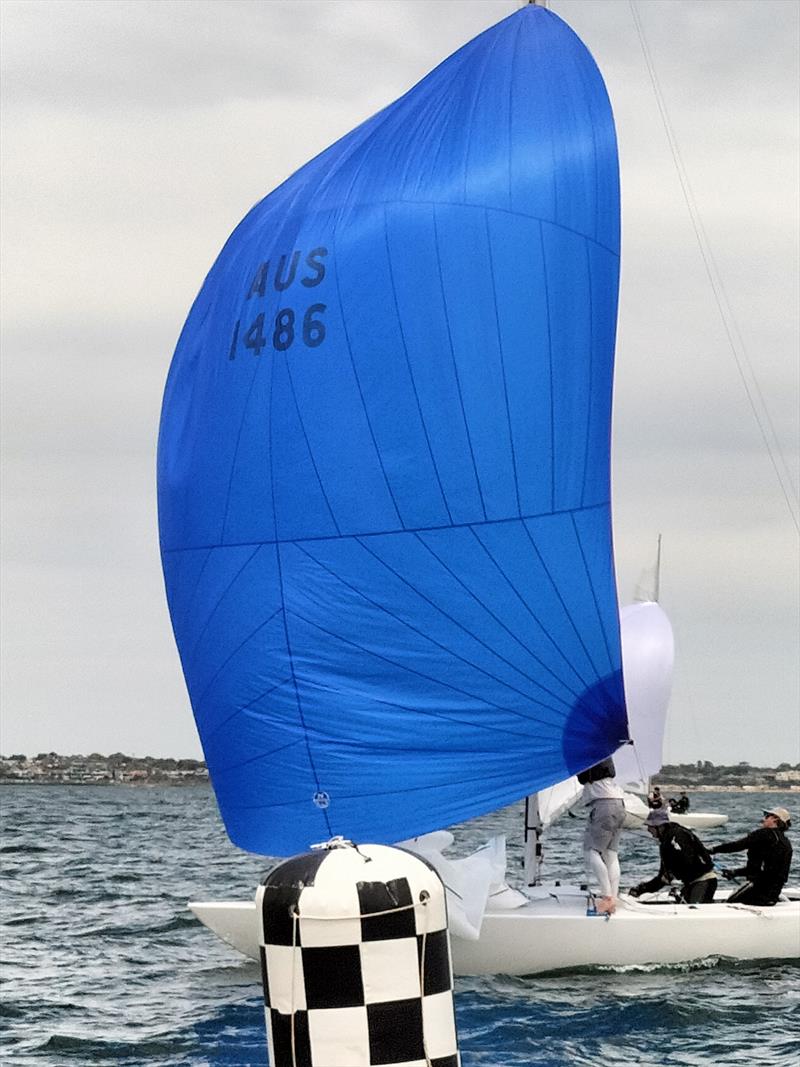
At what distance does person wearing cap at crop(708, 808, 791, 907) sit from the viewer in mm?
13250

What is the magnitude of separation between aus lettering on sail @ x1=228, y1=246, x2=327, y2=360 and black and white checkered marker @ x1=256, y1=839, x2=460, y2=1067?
7.17 meters

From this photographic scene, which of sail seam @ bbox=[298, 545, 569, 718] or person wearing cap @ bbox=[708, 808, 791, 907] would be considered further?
person wearing cap @ bbox=[708, 808, 791, 907]

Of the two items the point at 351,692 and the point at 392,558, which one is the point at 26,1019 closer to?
the point at 351,692

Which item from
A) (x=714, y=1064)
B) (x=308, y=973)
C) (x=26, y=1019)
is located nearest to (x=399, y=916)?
(x=308, y=973)

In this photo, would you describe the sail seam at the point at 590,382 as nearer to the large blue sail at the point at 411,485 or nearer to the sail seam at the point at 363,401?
the large blue sail at the point at 411,485

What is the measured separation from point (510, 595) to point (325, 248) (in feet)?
8.57

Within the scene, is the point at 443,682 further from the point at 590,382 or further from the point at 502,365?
the point at 590,382

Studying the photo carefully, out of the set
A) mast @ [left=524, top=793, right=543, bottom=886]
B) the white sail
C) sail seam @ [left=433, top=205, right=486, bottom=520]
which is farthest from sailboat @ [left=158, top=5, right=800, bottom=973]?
the white sail

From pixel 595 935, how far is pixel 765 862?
1612 mm

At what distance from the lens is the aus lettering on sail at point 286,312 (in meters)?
11.7

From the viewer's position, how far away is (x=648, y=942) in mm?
12664

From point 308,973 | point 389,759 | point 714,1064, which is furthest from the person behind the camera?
point 389,759

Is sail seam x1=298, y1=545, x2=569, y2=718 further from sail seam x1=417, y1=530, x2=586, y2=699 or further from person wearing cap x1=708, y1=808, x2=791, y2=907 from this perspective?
person wearing cap x1=708, y1=808, x2=791, y2=907

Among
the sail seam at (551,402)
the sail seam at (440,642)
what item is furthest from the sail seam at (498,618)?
the sail seam at (551,402)
